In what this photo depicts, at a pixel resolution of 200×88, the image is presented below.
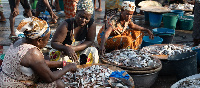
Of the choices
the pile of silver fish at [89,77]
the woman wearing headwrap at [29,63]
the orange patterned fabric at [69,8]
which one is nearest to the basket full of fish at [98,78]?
the pile of silver fish at [89,77]

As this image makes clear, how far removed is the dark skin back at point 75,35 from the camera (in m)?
3.15

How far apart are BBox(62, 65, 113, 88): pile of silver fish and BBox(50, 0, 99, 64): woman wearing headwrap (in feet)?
0.97

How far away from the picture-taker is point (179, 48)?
4.13m

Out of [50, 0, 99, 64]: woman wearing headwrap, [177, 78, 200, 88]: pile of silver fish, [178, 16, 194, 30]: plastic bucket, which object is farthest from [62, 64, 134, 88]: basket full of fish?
[178, 16, 194, 30]: plastic bucket

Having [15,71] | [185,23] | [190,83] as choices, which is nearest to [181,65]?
[190,83]

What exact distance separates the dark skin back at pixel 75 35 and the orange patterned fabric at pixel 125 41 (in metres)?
0.81

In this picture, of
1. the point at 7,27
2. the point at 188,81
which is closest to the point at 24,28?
the point at 188,81

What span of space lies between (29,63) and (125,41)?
250 cm

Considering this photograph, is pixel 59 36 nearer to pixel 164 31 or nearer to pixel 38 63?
pixel 38 63

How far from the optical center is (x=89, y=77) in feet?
9.42

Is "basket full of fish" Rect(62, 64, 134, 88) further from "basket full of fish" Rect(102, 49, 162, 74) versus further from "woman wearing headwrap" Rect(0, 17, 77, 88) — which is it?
"woman wearing headwrap" Rect(0, 17, 77, 88)

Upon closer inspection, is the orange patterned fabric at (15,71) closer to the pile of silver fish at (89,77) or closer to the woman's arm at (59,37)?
the pile of silver fish at (89,77)

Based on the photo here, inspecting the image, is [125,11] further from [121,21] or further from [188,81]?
[188,81]

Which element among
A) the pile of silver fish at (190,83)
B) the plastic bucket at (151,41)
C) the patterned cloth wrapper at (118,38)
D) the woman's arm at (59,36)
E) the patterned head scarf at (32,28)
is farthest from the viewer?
the plastic bucket at (151,41)
